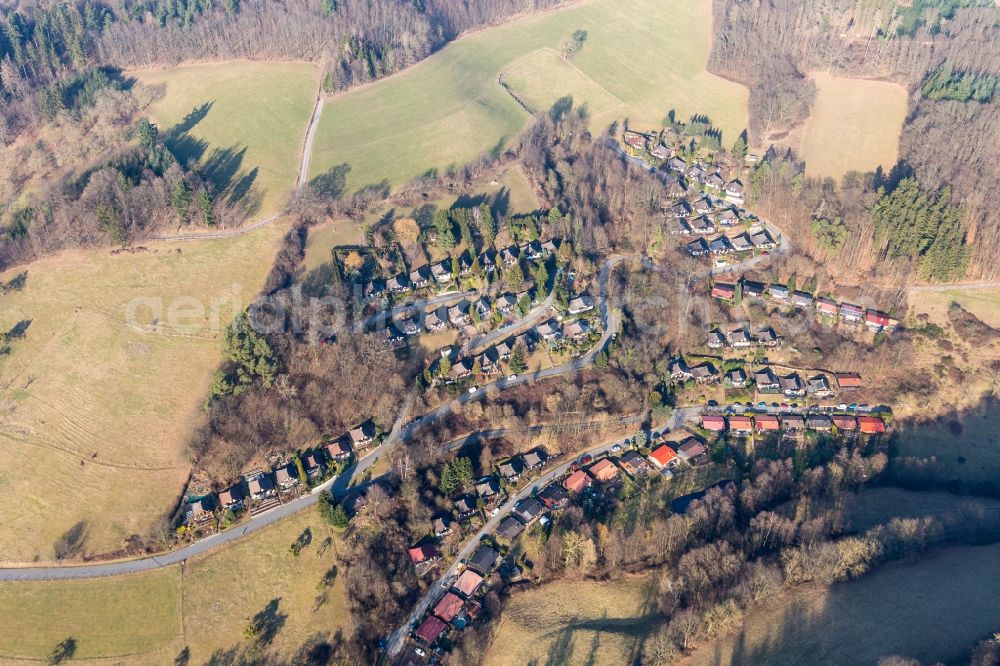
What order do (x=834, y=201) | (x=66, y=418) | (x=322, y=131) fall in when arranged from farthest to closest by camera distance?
(x=322, y=131) < (x=834, y=201) < (x=66, y=418)

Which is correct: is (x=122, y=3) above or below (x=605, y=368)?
above

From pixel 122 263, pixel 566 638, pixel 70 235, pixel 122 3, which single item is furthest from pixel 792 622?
pixel 122 3

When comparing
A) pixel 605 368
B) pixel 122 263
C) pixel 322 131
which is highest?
pixel 322 131

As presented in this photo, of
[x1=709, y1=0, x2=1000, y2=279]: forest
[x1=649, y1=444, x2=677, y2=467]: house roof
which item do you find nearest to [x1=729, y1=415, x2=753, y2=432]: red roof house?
[x1=649, y1=444, x2=677, y2=467]: house roof

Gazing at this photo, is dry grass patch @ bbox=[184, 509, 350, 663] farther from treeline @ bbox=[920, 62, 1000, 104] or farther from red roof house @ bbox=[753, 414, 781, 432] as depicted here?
treeline @ bbox=[920, 62, 1000, 104]

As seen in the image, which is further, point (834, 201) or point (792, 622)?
point (834, 201)

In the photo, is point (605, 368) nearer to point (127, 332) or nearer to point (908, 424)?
point (908, 424)
